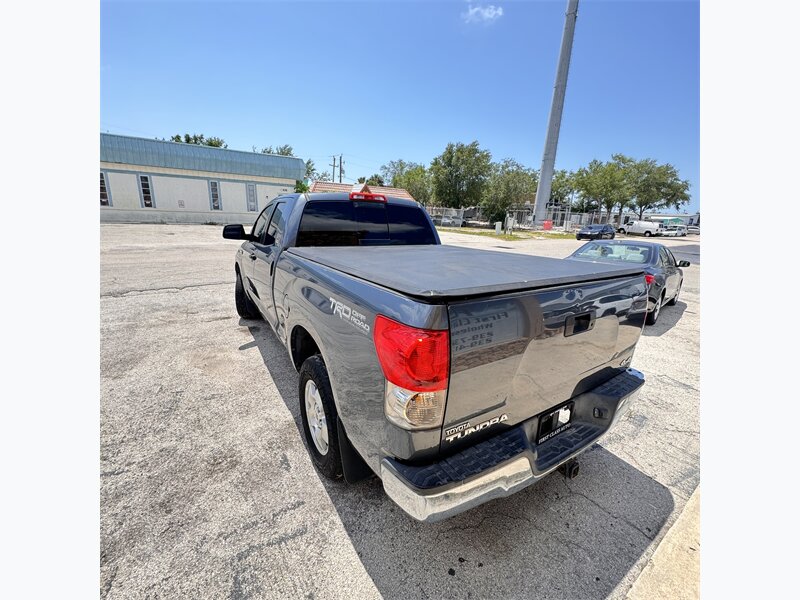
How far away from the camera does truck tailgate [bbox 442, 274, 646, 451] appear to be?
1496mm

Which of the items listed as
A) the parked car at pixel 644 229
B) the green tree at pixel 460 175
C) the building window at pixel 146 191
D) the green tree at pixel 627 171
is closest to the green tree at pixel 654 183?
the green tree at pixel 627 171

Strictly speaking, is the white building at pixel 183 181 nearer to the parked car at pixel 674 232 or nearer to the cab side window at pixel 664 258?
the cab side window at pixel 664 258

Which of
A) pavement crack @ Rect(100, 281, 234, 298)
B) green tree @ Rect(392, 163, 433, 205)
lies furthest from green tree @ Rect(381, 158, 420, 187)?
pavement crack @ Rect(100, 281, 234, 298)

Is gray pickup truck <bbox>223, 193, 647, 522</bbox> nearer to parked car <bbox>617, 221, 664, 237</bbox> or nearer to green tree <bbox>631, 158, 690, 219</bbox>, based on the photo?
parked car <bbox>617, 221, 664, 237</bbox>

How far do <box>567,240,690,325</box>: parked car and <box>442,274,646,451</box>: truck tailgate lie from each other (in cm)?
485

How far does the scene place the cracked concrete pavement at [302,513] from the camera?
179 cm

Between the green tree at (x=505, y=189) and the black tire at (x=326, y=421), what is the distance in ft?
162

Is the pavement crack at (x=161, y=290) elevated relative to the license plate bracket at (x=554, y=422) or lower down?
elevated

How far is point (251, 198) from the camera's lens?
102 feet
